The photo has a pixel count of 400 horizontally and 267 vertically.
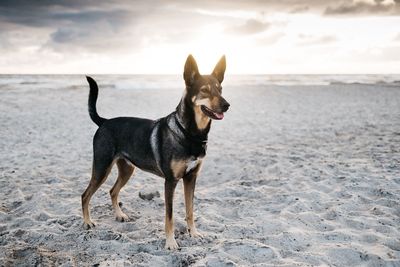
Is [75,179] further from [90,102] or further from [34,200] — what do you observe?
[90,102]

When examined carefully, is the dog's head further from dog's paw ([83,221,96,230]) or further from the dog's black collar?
dog's paw ([83,221,96,230])

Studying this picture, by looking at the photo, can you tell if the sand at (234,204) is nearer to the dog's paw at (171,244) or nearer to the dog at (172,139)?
the dog's paw at (171,244)

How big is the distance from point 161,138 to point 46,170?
433 centimetres

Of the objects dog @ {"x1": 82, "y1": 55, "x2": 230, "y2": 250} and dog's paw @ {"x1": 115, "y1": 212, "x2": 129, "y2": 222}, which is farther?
dog's paw @ {"x1": 115, "y1": 212, "x2": 129, "y2": 222}

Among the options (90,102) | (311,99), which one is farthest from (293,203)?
(311,99)

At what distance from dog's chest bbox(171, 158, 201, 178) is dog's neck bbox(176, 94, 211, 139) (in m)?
0.30

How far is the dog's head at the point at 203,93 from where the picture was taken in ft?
13.0

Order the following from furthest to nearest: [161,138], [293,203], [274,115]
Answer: [274,115]
[293,203]
[161,138]

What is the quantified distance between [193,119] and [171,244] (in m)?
1.49

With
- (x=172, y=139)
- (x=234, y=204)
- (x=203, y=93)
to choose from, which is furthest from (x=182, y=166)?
(x=234, y=204)

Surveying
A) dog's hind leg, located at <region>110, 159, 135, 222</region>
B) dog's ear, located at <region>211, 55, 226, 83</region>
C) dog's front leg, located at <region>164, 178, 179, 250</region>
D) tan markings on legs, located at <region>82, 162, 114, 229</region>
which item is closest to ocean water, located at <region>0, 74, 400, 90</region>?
dog's hind leg, located at <region>110, 159, 135, 222</region>

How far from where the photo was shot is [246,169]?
7.55m

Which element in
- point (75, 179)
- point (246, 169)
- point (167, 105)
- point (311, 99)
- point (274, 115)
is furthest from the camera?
point (311, 99)

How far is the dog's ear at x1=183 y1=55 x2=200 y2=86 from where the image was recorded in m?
4.06
